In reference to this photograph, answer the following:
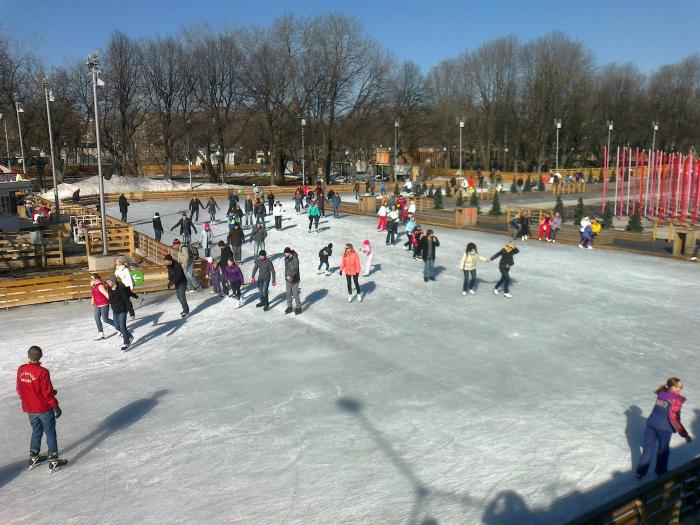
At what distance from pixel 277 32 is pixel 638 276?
4752 cm

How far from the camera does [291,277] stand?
12742 millimetres

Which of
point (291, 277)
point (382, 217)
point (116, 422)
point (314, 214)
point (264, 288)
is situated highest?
point (314, 214)

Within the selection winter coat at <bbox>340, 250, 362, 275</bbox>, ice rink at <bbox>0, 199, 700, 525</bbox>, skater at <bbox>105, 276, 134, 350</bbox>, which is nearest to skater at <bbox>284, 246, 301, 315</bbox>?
ice rink at <bbox>0, 199, 700, 525</bbox>

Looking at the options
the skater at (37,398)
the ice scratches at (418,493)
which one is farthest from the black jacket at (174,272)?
→ the ice scratches at (418,493)

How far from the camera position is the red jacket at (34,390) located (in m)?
6.39

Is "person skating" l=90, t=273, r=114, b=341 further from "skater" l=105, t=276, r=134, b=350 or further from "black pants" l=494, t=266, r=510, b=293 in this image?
"black pants" l=494, t=266, r=510, b=293

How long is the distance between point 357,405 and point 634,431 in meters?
3.61

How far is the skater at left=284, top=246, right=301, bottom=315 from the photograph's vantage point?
40.4 feet

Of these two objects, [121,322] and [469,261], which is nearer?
[121,322]

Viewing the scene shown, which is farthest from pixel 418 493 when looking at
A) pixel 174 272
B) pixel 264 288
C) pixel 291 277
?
pixel 174 272

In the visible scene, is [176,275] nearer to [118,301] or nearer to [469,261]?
[118,301]

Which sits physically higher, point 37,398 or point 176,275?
point 176,275

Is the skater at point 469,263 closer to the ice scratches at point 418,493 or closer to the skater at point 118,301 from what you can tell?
the ice scratches at point 418,493

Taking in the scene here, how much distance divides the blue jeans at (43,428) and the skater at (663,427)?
21.5 feet
